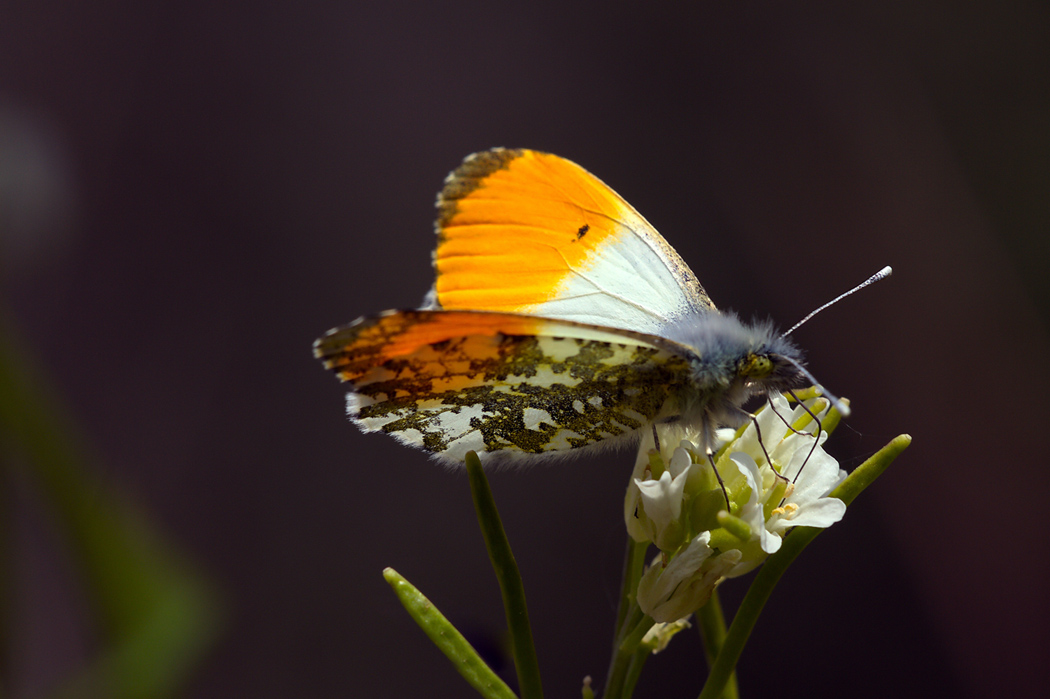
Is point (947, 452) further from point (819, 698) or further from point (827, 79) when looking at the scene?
point (827, 79)

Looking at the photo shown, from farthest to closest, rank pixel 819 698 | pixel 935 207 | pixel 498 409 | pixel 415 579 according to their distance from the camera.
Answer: pixel 935 207, pixel 415 579, pixel 819 698, pixel 498 409

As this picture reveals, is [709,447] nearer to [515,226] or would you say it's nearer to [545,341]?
[545,341]

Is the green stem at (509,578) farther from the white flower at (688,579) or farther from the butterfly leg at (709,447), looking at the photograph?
the butterfly leg at (709,447)

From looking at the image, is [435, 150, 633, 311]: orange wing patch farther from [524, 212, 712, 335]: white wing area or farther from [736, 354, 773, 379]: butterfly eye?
[736, 354, 773, 379]: butterfly eye

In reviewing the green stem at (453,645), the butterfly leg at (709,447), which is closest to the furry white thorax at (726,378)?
the butterfly leg at (709,447)

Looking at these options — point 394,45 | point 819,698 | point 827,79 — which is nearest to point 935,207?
point 827,79

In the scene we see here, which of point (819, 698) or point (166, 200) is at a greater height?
point (166, 200)

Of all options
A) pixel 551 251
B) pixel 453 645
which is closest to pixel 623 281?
pixel 551 251
